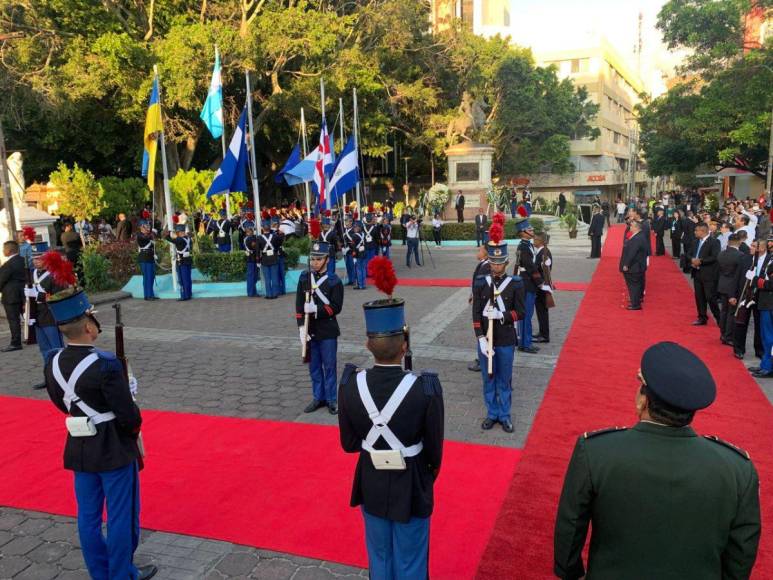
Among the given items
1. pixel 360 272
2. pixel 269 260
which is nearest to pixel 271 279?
pixel 269 260

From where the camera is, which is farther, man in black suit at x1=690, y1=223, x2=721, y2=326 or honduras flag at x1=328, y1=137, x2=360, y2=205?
honduras flag at x1=328, y1=137, x2=360, y2=205

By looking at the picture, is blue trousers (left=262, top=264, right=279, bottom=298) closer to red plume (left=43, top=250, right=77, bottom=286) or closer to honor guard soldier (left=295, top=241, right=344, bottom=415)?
honor guard soldier (left=295, top=241, right=344, bottom=415)

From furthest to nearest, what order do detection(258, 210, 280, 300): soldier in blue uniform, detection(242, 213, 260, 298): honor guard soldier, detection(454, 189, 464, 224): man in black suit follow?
detection(454, 189, 464, 224): man in black suit → detection(242, 213, 260, 298): honor guard soldier → detection(258, 210, 280, 300): soldier in blue uniform

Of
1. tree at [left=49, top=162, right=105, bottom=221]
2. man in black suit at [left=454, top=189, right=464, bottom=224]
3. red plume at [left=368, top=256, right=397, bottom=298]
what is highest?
tree at [left=49, top=162, right=105, bottom=221]

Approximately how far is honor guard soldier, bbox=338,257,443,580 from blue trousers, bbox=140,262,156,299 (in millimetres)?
12748

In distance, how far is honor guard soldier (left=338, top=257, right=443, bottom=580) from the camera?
125 inches

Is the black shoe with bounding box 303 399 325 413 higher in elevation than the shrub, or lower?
lower

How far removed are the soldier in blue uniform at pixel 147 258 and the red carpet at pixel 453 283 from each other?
5379mm

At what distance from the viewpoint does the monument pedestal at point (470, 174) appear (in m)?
30.0

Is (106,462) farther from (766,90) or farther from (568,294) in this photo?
(766,90)

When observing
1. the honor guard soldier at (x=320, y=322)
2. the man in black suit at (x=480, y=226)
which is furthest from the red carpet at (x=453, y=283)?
the honor guard soldier at (x=320, y=322)

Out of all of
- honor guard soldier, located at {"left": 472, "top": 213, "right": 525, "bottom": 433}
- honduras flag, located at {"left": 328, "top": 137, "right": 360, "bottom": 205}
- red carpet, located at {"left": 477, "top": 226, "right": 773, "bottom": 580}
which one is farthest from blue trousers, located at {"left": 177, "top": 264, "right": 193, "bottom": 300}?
honor guard soldier, located at {"left": 472, "top": 213, "right": 525, "bottom": 433}

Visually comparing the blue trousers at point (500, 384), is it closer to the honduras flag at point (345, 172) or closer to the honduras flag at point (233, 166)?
the honduras flag at point (233, 166)

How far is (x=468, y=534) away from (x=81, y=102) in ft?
82.2
